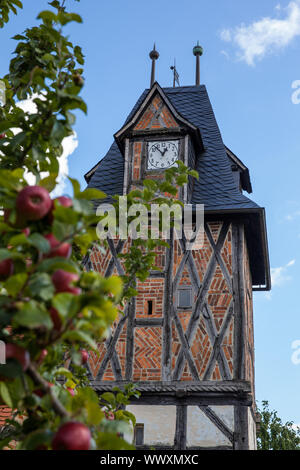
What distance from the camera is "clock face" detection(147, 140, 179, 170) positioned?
36.3 ft

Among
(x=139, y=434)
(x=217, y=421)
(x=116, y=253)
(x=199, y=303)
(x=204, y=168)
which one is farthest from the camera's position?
(x=204, y=168)

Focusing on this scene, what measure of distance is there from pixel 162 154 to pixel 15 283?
9.91 m

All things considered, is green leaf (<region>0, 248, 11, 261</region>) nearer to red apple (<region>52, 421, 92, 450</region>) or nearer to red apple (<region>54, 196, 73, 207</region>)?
red apple (<region>54, 196, 73, 207</region>)

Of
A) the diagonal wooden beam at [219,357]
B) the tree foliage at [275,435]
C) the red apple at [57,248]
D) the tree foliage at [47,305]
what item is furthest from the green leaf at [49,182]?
the tree foliage at [275,435]

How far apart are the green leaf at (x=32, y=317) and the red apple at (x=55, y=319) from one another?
54mm

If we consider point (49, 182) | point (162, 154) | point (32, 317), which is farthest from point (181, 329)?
point (32, 317)

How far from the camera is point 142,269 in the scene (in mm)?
3527

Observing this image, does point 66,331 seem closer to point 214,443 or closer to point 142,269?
point 142,269

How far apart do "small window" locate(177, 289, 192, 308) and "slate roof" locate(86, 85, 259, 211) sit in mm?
1669

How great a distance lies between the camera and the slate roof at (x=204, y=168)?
10.8m

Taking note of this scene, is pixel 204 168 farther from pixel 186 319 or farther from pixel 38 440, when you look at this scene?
pixel 38 440

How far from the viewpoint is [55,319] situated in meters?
1.46

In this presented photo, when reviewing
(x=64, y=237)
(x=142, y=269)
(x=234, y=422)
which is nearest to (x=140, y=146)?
(x=234, y=422)

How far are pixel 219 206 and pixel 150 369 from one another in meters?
3.37
